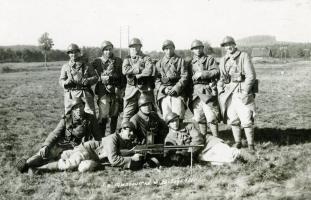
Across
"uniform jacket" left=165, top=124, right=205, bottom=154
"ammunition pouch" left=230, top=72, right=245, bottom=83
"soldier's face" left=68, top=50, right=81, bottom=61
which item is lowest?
"uniform jacket" left=165, top=124, right=205, bottom=154

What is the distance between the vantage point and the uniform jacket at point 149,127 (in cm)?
886

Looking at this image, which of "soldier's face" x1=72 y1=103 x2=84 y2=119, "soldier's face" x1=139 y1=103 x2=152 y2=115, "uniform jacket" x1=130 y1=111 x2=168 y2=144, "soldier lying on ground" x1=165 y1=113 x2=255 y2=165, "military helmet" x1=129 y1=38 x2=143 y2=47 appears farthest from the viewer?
"military helmet" x1=129 y1=38 x2=143 y2=47

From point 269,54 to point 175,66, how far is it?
58.1 m

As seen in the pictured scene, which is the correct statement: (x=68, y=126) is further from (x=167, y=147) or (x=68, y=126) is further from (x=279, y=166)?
(x=279, y=166)

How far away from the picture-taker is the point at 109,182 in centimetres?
737

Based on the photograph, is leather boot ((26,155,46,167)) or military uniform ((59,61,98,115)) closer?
leather boot ((26,155,46,167))

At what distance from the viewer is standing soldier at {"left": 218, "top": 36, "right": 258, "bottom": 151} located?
366 inches

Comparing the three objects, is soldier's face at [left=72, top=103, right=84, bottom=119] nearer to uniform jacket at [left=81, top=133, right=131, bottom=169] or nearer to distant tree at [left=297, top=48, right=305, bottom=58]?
uniform jacket at [left=81, top=133, right=131, bottom=169]

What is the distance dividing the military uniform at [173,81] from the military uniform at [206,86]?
303 mm

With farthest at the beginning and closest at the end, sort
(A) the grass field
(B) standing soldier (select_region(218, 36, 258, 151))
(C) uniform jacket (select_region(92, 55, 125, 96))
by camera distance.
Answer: (C) uniform jacket (select_region(92, 55, 125, 96)) < (B) standing soldier (select_region(218, 36, 258, 151)) < (A) the grass field

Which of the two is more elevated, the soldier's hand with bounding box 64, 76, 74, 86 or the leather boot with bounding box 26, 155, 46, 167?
the soldier's hand with bounding box 64, 76, 74, 86

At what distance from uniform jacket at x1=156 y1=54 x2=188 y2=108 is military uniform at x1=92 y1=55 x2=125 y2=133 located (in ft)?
3.54

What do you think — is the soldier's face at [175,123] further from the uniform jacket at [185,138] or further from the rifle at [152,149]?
the rifle at [152,149]

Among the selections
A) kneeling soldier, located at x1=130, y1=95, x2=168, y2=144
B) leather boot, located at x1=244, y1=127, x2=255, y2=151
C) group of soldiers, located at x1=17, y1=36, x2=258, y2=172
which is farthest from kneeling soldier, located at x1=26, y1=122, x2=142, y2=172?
leather boot, located at x1=244, y1=127, x2=255, y2=151
